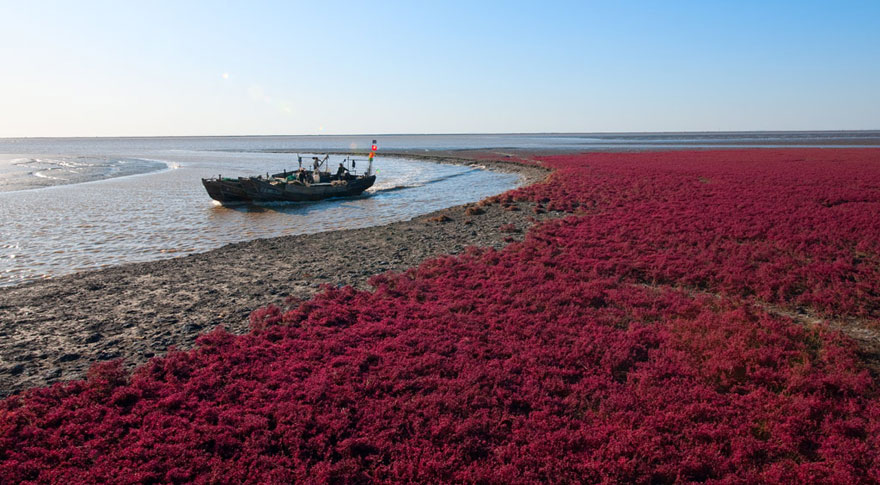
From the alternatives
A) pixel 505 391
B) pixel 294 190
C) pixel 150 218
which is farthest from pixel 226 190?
pixel 505 391

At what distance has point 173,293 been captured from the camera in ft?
41.9

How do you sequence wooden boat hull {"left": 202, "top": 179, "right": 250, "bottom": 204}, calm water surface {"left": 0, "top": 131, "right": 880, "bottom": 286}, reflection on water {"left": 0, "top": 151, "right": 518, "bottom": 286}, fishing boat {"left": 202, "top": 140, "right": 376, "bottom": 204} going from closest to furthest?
reflection on water {"left": 0, "top": 151, "right": 518, "bottom": 286} < calm water surface {"left": 0, "top": 131, "right": 880, "bottom": 286} < wooden boat hull {"left": 202, "top": 179, "right": 250, "bottom": 204} < fishing boat {"left": 202, "top": 140, "right": 376, "bottom": 204}

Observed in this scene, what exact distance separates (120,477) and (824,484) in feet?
27.7

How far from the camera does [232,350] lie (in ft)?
29.5

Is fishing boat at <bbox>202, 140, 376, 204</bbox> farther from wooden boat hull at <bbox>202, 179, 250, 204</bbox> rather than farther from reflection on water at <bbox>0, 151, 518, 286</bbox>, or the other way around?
reflection on water at <bbox>0, 151, 518, 286</bbox>

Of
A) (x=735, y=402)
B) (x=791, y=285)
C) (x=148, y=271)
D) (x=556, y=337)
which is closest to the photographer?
(x=735, y=402)

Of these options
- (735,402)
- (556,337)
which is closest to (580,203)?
(556,337)

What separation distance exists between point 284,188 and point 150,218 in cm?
872

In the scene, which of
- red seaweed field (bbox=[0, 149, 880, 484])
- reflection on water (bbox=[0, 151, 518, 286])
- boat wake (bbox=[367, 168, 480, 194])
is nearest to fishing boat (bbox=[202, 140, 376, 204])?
reflection on water (bbox=[0, 151, 518, 286])

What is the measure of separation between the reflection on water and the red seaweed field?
1119 cm

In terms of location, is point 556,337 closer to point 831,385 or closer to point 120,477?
point 831,385

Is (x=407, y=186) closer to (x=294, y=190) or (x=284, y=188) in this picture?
(x=294, y=190)

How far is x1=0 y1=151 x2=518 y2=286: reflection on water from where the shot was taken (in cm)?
1795

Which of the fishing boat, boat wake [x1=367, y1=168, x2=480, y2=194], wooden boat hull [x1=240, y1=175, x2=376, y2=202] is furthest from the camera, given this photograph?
boat wake [x1=367, y1=168, x2=480, y2=194]
